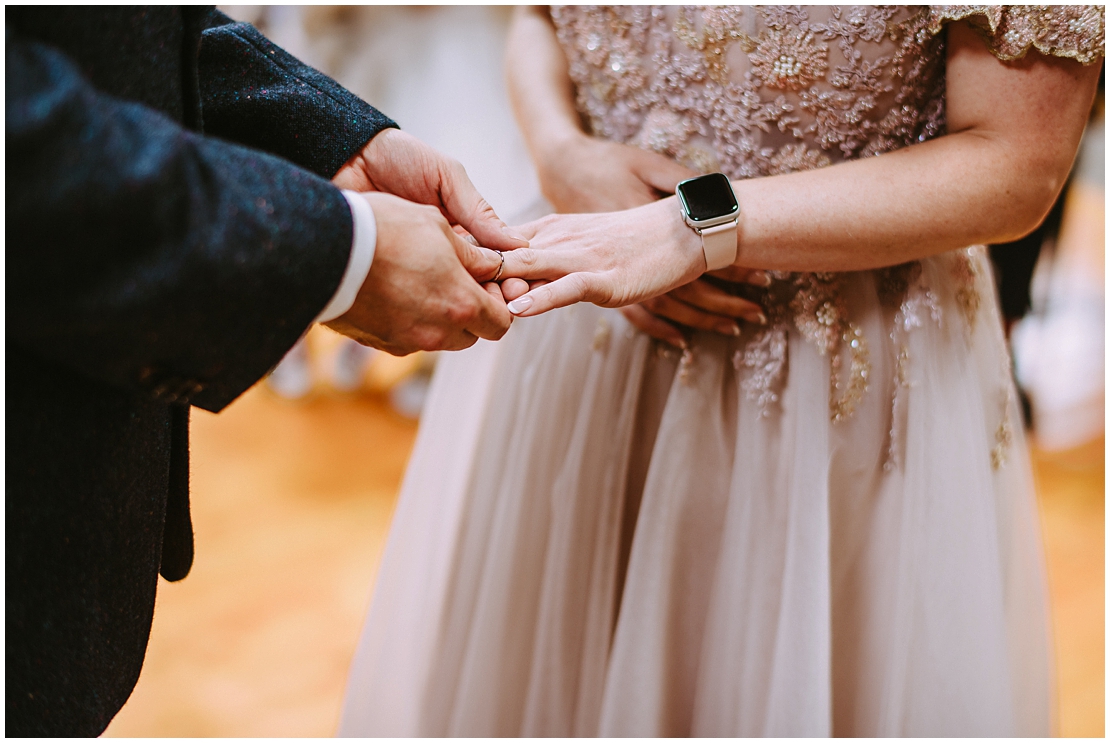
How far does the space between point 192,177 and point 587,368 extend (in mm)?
618

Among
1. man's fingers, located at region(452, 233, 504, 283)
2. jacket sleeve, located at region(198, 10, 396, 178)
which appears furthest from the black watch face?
jacket sleeve, located at region(198, 10, 396, 178)

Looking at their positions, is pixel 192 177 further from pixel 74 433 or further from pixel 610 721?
pixel 610 721

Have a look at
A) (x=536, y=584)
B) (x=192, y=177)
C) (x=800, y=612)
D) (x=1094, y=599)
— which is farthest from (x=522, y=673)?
(x=1094, y=599)

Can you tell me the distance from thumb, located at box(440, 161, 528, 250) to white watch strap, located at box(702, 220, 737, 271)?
19cm

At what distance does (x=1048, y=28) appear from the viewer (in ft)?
2.41

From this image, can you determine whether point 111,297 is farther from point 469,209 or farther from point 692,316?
point 692,316

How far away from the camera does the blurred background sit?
1.63 metres

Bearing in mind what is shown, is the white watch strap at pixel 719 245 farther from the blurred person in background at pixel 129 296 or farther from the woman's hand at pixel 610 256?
the blurred person in background at pixel 129 296

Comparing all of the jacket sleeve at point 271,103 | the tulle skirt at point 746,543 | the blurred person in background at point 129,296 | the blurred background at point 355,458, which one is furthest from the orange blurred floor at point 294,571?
the jacket sleeve at point 271,103

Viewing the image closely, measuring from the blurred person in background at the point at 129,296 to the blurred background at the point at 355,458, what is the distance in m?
0.54

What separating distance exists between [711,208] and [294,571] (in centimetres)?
158

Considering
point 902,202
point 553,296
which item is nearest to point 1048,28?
point 902,202

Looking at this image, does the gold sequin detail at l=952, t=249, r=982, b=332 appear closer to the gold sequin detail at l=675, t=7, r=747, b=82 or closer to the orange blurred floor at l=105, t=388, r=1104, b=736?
the gold sequin detail at l=675, t=7, r=747, b=82

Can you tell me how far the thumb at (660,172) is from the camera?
3.01 ft
